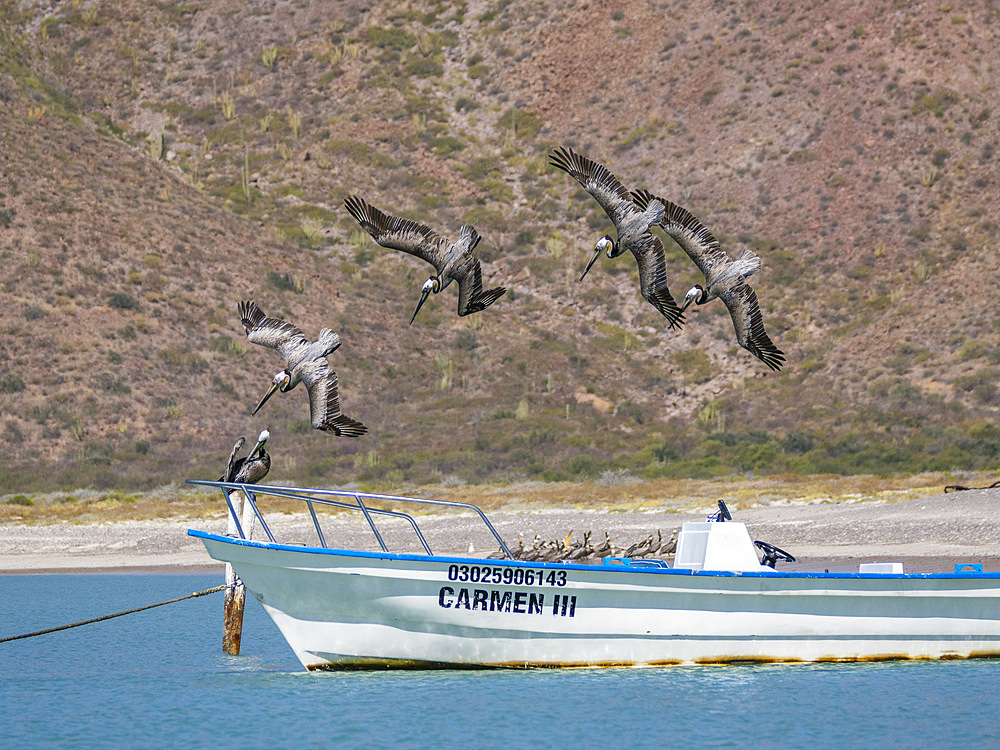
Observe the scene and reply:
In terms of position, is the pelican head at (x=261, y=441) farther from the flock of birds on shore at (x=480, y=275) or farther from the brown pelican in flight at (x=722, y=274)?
the brown pelican in flight at (x=722, y=274)

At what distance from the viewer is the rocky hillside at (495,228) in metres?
49.9

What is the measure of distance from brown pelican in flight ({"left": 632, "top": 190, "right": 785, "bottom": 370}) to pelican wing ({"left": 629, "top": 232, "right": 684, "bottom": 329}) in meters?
0.40

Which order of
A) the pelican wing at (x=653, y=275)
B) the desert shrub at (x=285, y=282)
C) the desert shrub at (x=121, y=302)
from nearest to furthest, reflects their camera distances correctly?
1. the pelican wing at (x=653, y=275)
2. the desert shrub at (x=121, y=302)
3. the desert shrub at (x=285, y=282)

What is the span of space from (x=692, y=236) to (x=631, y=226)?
1.09m

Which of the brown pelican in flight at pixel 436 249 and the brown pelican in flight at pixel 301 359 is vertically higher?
the brown pelican in flight at pixel 436 249

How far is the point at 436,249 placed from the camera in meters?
18.3

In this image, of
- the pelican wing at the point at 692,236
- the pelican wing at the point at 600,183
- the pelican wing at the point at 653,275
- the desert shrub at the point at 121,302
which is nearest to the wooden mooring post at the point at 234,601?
the pelican wing at the point at 653,275

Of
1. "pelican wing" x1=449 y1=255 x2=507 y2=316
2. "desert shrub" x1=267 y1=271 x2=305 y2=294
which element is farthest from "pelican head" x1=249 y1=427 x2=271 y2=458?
"desert shrub" x1=267 y1=271 x2=305 y2=294

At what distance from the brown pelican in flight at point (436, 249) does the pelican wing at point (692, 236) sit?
2.67 m

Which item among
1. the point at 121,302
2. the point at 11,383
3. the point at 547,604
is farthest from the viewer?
the point at 121,302

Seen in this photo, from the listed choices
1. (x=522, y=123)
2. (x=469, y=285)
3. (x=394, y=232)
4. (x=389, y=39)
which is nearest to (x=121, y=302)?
(x=522, y=123)

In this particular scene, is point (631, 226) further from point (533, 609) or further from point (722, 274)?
point (533, 609)

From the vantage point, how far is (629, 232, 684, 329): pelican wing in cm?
1819

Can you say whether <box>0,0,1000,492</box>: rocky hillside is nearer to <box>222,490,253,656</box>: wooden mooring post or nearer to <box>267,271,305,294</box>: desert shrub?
<box>267,271,305,294</box>: desert shrub
